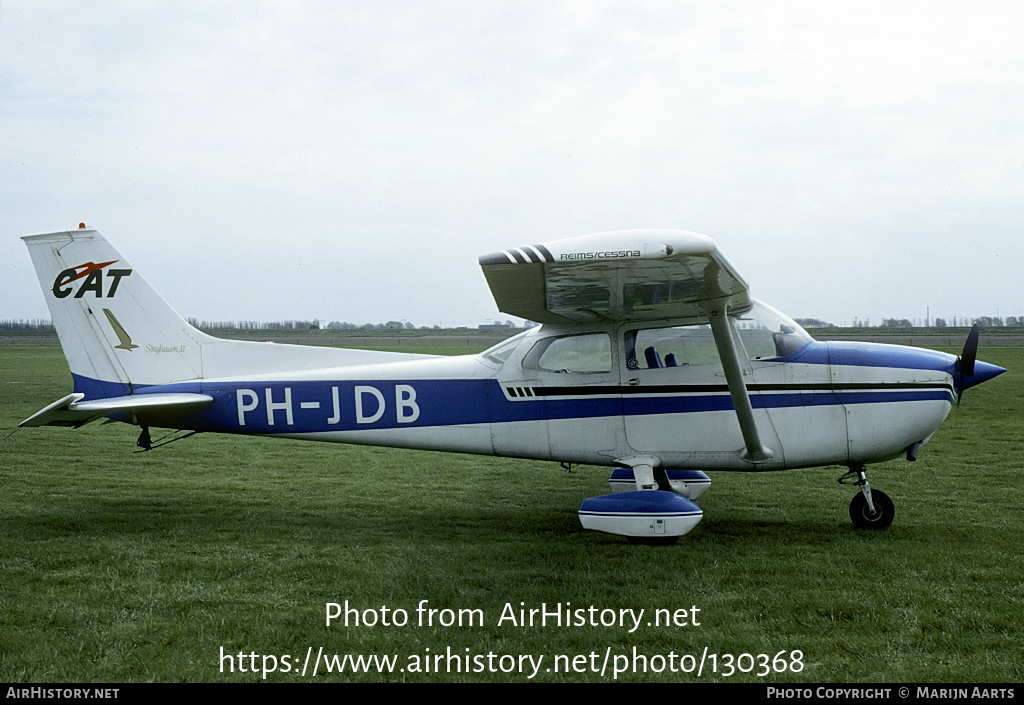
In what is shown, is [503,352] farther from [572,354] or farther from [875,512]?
[875,512]

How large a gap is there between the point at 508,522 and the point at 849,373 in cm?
316

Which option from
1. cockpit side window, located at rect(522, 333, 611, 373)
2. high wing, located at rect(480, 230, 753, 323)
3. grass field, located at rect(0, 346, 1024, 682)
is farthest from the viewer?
cockpit side window, located at rect(522, 333, 611, 373)

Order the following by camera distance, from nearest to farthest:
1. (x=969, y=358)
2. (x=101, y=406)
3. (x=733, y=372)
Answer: (x=733, y=372), (x=969, y=358), (x=101, y=406)

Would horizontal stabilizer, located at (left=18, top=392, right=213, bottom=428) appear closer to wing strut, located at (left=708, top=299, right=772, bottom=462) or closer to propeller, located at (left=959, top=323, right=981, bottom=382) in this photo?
wing strut, located at (left=708, top=299, right=772, bottom=462)

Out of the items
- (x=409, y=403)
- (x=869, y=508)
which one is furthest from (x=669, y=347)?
(x=409, y=403)

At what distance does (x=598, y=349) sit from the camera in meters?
6.55

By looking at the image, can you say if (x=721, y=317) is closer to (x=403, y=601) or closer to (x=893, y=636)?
(x=893, y=636)

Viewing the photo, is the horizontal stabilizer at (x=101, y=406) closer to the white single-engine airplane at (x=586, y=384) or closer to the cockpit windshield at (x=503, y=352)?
the white single-engine airplane at (x=586, y=384)

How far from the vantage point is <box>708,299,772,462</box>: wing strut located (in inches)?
229

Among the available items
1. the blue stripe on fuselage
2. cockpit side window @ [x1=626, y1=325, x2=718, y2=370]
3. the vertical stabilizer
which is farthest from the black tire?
the vertical stabilizer

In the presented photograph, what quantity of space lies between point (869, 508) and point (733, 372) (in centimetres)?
181

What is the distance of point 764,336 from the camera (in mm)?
6379

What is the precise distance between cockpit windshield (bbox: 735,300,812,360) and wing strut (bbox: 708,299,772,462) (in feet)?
0.78
